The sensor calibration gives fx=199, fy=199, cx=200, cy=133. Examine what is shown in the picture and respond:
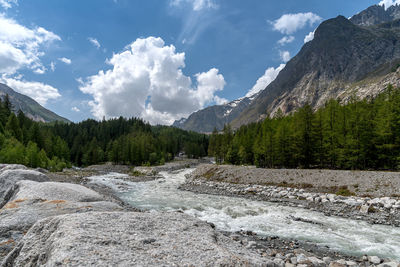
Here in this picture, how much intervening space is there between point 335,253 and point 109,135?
145 meters

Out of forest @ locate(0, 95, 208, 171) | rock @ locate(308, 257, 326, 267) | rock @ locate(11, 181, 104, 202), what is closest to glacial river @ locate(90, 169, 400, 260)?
rock @ locate(308, 257, 326, 267)

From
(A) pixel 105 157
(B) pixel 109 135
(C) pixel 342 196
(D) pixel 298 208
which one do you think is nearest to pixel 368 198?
(C) pixel 342 196

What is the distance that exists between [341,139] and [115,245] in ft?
146

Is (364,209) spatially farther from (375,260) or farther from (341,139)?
(341,139)

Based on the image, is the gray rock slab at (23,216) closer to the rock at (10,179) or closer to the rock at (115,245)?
the rock at (115,245)

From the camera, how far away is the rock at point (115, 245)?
3678 mm

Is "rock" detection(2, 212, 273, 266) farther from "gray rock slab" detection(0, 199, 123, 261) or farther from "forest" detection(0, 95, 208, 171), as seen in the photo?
"forest" detection(0, 95, 208, 171)

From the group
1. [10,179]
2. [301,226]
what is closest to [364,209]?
[301,226]

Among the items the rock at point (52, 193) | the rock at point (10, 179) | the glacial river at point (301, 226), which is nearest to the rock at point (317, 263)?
the glacial river at point (301, 226)

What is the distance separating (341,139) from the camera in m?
38.2

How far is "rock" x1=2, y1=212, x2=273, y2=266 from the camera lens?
368cm

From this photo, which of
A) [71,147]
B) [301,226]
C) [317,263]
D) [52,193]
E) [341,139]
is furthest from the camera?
[71,147]

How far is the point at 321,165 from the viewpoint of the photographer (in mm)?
43062

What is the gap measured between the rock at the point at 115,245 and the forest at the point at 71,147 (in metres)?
57.7
